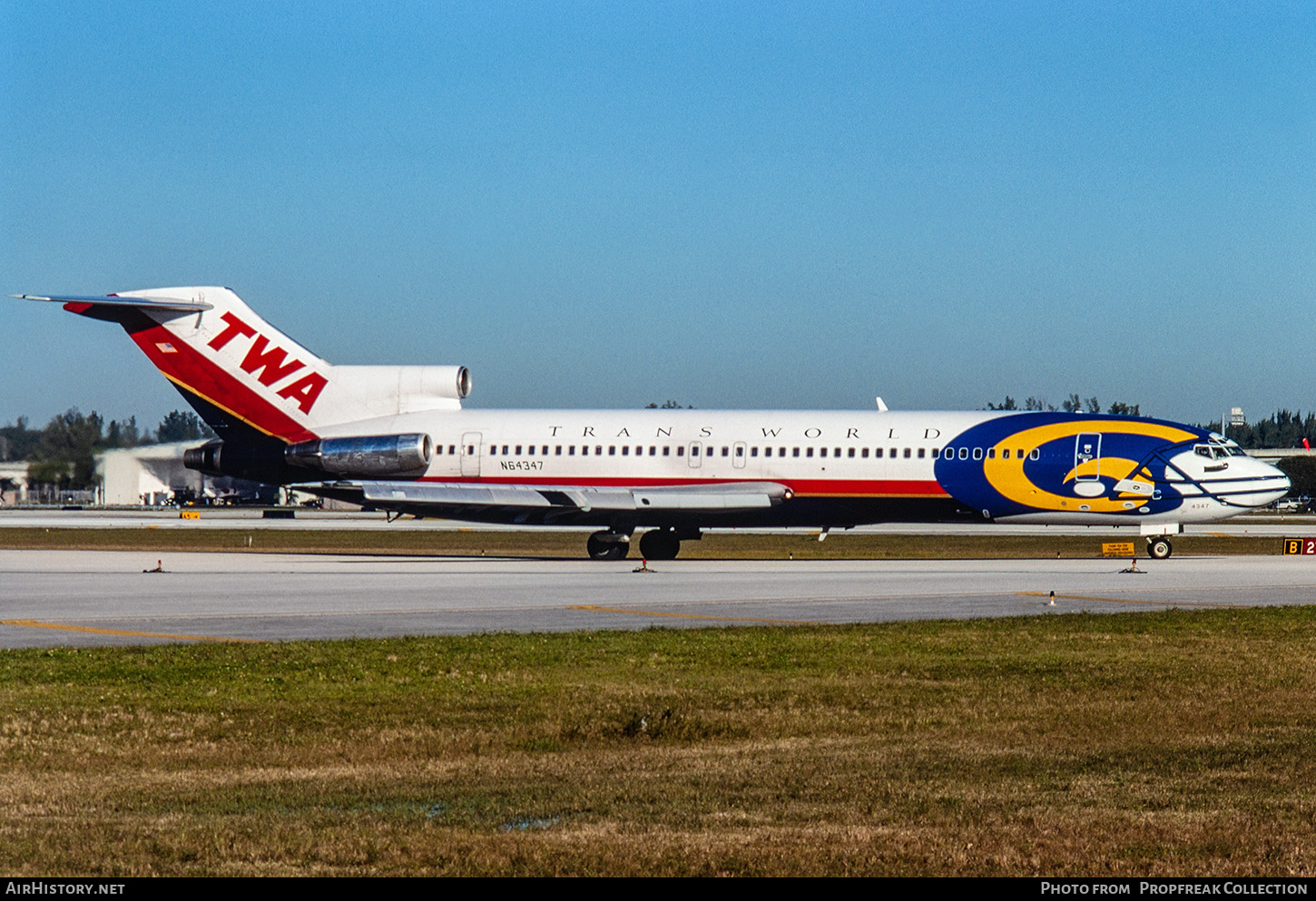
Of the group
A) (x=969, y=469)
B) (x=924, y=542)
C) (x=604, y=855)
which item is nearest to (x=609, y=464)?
(x=969, y=469)

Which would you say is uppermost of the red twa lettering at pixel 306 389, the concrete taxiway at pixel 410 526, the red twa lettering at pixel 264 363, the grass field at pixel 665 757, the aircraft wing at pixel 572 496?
the red twa lettering at pixel 264 363

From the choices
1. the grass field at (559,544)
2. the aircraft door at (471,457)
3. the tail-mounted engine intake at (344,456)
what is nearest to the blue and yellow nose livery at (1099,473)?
the grass field at (559,544)

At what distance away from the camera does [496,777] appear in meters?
11.1

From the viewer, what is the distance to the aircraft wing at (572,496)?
40.6m

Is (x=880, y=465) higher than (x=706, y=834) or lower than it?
higher

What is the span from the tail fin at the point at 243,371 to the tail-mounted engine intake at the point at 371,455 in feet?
3.19

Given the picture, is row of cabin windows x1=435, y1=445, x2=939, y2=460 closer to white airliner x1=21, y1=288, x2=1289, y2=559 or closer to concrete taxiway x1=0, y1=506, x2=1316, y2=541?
white airliner x1=21, y1=288, x2=1289, y2=559

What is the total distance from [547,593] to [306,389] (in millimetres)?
19274

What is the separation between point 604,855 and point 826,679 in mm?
7957

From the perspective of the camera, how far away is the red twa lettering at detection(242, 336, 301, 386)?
44.2 meters

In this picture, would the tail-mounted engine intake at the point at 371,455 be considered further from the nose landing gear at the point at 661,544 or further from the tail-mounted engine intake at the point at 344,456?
the nose landing gear at the point at 661,544

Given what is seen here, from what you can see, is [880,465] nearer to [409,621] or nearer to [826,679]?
[409,621]

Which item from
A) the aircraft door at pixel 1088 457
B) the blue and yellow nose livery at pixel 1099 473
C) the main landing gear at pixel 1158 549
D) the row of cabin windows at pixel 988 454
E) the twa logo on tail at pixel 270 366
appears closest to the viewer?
the blue and yellow nose livery at pixel 1099 473

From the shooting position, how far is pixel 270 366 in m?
44.3
